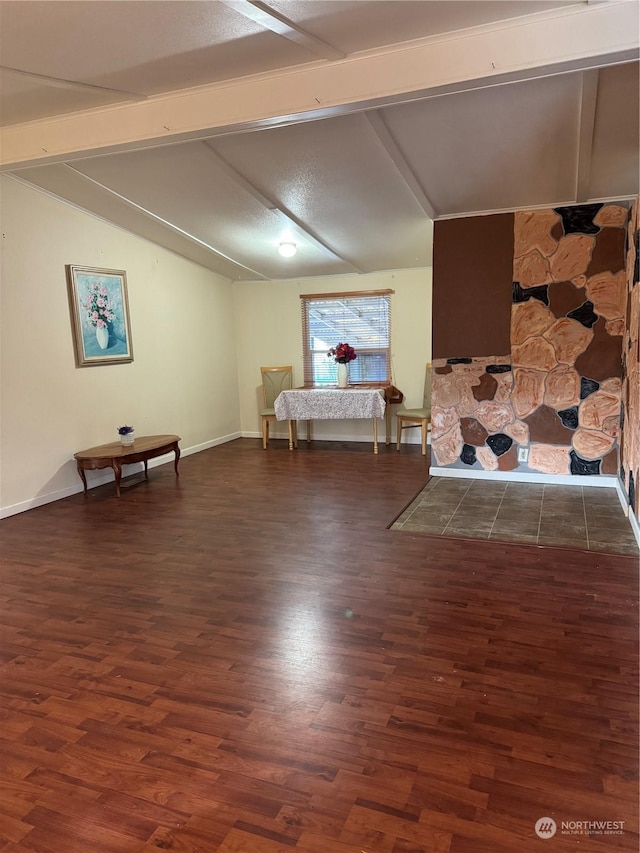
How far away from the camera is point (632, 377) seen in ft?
12.1

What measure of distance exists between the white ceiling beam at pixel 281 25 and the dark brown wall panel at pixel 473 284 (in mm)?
2311

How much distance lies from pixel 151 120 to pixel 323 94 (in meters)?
1.05

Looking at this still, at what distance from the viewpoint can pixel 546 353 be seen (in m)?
4.52

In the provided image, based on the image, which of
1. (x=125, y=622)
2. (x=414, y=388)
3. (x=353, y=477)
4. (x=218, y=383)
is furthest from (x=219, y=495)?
(x=414, y=388)

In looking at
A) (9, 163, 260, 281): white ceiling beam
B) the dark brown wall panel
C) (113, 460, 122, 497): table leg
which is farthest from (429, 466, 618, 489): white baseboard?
(9, 163, 260, 281): white ceiling beam

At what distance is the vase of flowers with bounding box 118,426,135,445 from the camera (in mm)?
4988

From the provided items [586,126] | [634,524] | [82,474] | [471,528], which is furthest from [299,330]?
[634,524]

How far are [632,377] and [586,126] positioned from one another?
167 cm

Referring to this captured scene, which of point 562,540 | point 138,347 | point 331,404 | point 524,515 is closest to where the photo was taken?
point 562,540

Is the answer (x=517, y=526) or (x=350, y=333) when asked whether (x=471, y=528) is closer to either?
(x=517, y=526)

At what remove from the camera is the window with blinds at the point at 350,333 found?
6.75 metres

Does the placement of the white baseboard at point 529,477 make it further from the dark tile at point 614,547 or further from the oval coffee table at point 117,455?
the oval coffee table at point 117,455

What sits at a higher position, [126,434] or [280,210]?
[280,210]

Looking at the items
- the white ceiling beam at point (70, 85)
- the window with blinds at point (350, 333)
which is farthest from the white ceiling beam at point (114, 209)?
the window with blinds at point (350, 333)
